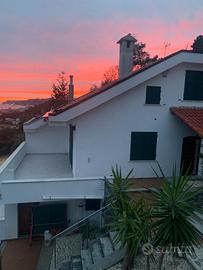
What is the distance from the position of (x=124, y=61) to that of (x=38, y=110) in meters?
30.1

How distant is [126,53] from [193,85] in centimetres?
571

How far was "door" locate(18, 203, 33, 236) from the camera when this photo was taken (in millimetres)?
13703

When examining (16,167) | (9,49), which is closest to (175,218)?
(16,167)

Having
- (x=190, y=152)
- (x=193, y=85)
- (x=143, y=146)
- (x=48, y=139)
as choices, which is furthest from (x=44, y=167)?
(x=193, y=85)

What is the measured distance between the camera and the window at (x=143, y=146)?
13914mm

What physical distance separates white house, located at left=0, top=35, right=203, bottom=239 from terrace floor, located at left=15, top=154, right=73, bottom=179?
0.19 ft

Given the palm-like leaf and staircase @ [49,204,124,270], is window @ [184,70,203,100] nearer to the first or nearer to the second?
staircase @ [49,204,124,270]

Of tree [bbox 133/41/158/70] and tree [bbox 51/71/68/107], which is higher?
tree [bbox 133/41/158/70]

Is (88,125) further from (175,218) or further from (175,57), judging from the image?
(175,218)

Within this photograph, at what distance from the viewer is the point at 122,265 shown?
7879 millimetres

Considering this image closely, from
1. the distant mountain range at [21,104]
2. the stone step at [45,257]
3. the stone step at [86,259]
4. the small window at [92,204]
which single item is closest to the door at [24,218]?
the stone step at [45,257]

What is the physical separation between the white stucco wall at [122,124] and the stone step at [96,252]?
14.9 ft

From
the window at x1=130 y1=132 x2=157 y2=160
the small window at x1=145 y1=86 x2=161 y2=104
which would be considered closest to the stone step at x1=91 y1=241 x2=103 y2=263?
the window at x1=130 y1=132 x2=157 y2=160

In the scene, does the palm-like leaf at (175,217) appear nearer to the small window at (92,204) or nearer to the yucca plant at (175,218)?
the yucca plant at (175,218)
